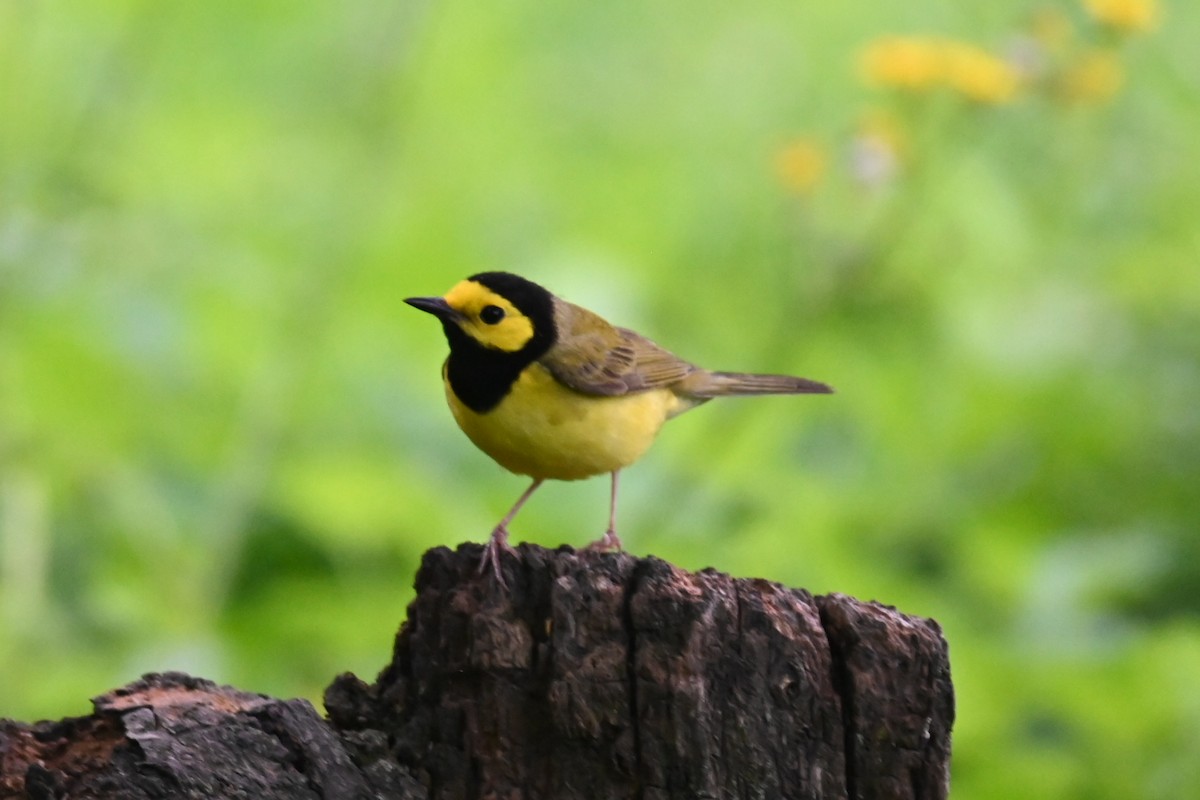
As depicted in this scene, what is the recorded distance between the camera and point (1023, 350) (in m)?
7.14

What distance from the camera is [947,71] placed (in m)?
5.34

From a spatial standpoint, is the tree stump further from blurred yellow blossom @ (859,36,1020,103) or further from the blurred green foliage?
blurred yellow blossom @ (859,36,1020,103)

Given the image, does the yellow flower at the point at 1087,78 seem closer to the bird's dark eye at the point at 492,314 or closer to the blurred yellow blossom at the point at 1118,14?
the blurred yellow blossom at the point at 1118,14

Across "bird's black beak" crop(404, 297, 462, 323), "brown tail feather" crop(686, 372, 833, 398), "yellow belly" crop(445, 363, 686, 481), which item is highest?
"brown tail feather" crop(686, 372, 833, 398)

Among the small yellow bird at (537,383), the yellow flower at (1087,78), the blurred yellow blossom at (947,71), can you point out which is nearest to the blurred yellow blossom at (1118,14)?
the yellow flower at (1087,78)

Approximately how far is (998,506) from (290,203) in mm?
3143

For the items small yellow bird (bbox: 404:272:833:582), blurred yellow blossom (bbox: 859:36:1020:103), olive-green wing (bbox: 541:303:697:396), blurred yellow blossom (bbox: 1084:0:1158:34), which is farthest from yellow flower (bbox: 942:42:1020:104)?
small yellow bird (bbox: 404:272:833:582)

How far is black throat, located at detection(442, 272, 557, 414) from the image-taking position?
4.35 meters

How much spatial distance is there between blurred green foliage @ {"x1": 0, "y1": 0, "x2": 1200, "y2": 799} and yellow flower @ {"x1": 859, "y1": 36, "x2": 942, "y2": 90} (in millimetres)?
53

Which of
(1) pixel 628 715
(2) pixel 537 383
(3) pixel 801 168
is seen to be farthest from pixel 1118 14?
(1) pixel 628 715

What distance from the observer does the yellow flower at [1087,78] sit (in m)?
5.43

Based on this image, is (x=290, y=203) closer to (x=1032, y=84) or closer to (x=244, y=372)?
(x=244, y=372)

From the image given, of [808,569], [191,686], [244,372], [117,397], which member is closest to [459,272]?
[244,372]

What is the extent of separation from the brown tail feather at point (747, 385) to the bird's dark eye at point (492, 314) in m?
0.89
